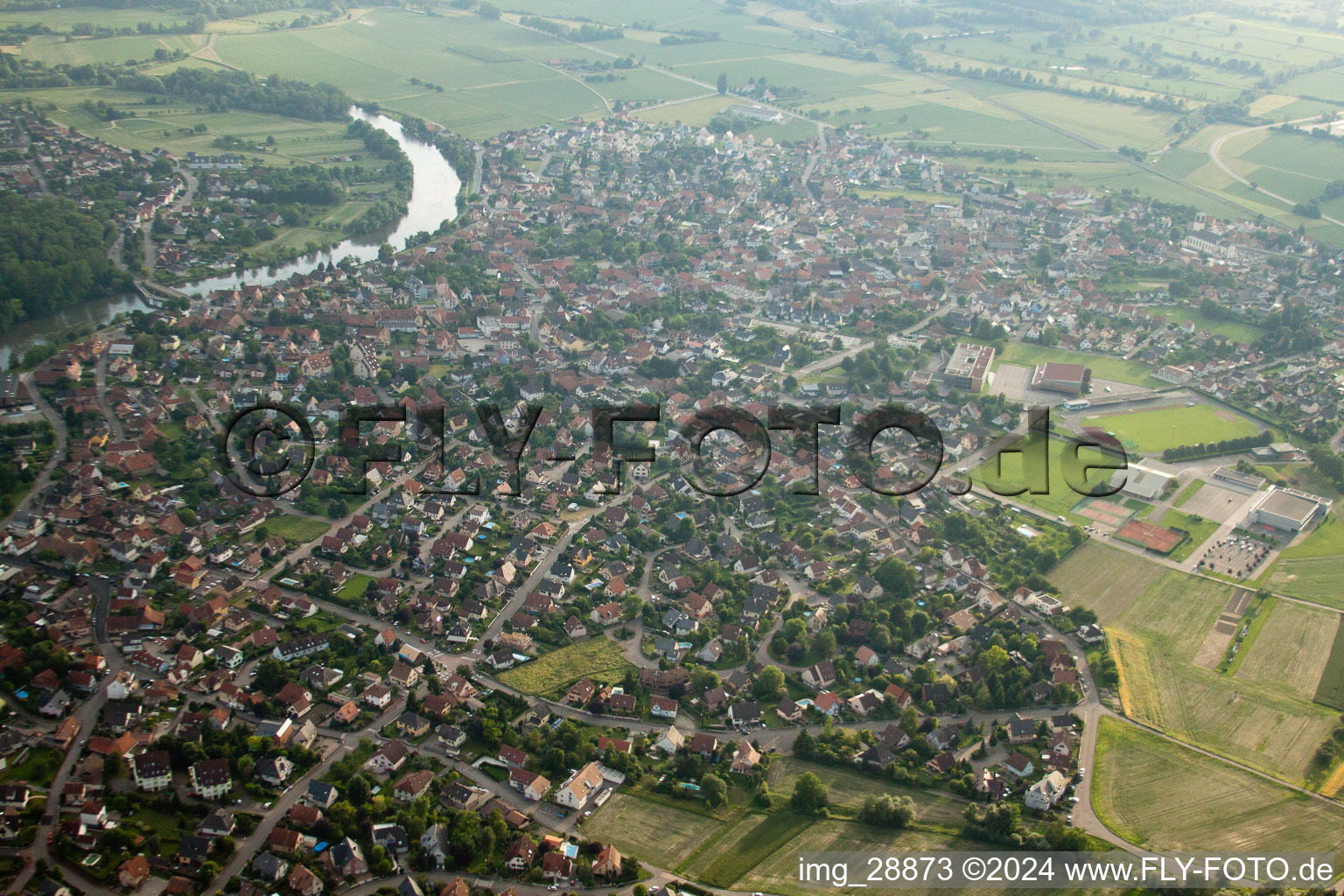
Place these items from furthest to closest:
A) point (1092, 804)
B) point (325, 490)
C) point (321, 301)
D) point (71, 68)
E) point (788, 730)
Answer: point (71, 68) < point (321, 301) < point (325, 490) < point (788, 730) < point (1092, 804)

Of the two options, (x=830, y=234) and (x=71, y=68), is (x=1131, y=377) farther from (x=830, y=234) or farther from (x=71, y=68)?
(x=71, y=68)

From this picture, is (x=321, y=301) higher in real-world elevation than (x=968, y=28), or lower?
lower

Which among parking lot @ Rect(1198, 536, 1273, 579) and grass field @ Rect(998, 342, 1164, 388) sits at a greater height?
grass field @ Rect(998, 342, 1164, 388)

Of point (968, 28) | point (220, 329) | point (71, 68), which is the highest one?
point (968, 28)

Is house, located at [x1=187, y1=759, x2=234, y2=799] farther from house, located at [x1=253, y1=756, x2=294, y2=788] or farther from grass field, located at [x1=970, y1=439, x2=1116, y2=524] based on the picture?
grass field, located at [x1=970, y1=439, x2=1116, y2=524]

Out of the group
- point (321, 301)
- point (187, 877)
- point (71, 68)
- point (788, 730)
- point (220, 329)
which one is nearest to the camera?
point (187, 877)

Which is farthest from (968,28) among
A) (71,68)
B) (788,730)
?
(788,730)

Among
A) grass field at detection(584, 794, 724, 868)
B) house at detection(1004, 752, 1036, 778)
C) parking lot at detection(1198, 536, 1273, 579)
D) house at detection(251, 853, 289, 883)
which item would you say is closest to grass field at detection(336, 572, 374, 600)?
house at detection(251, 853, 289, 883)
